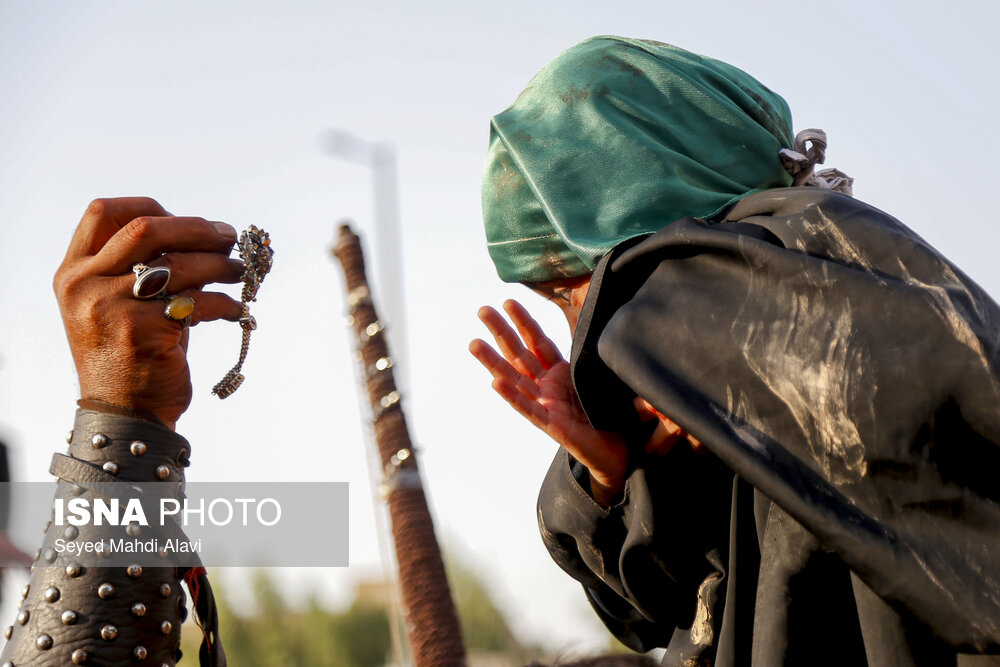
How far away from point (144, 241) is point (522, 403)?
904mm

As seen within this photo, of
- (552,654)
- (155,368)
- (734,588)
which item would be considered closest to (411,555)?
(552,654)

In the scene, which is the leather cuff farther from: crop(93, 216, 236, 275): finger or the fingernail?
the fingernail

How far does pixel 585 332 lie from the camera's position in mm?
1774

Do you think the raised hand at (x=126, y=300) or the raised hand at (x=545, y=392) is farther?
the raised hand at (x=126, y=300)

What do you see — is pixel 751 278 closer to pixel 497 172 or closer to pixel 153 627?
pixel 497 172

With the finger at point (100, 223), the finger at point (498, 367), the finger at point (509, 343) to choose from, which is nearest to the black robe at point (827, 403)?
the finger at point (498, 367)

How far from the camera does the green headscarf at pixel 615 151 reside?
6.66ft

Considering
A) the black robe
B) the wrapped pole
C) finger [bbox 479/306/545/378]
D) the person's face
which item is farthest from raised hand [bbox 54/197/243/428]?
the wrapped pole

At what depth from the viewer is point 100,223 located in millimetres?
2334

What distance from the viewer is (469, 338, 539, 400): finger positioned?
219cm

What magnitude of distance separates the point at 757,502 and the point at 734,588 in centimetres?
18

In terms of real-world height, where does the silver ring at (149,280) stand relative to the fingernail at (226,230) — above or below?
below

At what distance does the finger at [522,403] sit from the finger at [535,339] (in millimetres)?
243

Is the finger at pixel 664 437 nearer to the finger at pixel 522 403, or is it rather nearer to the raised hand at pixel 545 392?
the raised hand at pixel 545 392
